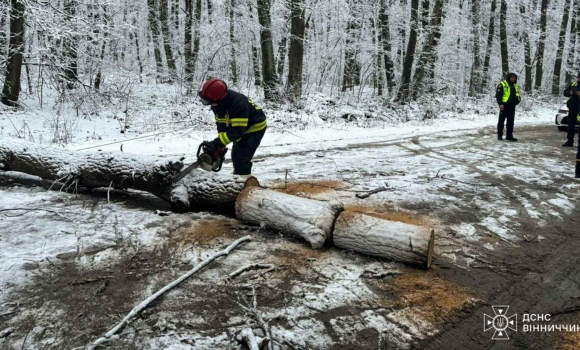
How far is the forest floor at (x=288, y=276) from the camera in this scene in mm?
2818

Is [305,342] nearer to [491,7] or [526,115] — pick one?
[526,115]

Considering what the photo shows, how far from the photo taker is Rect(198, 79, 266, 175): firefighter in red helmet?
507cm

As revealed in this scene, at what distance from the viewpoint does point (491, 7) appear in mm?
22562

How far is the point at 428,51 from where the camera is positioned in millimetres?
16875

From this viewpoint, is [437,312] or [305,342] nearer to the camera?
[305,342]

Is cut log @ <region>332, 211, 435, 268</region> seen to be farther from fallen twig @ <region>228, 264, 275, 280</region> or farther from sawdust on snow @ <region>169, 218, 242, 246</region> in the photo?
sawdust on snow @ <region>169, 218, 242, 246</region>

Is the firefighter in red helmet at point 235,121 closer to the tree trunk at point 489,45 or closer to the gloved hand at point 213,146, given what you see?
the gloved hand at point 213,146

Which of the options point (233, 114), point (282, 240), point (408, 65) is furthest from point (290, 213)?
point (408, 65)

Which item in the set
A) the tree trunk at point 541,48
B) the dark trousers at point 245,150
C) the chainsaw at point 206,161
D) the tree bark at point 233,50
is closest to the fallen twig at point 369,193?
the dark trousers at point 245,150

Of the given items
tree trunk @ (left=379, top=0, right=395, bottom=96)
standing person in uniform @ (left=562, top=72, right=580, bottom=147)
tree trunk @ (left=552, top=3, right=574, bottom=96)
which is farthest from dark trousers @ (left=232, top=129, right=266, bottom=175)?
tree trunk @ (left=552, top=3, right=574, bottom=96)

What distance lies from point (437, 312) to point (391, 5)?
19868mm

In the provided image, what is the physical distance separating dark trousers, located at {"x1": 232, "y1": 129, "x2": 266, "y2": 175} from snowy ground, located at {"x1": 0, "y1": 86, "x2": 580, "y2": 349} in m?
0.56

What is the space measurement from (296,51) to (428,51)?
6293mm

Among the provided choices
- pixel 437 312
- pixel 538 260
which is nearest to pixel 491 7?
pixel 538 260
